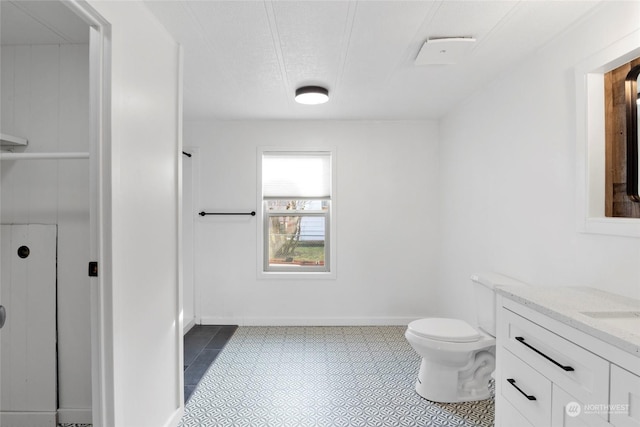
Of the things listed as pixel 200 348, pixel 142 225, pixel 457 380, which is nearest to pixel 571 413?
pixel 457 380

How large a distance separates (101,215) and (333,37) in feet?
4.84

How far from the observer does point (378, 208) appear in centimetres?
377

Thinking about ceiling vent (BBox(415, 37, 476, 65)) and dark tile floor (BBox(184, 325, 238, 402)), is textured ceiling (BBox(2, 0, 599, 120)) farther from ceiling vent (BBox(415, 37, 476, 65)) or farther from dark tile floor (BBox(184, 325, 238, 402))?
dark tile floor (BBox(184, 325, 238, 402))

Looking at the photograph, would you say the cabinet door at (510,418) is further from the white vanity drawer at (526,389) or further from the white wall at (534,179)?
the white wall at (534,179)

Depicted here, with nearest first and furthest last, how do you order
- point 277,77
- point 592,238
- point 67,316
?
1. point 592,238
2. point 67,316
3. point 277,77

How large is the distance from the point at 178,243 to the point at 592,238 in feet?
7.23

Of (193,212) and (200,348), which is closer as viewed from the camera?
(200,348)

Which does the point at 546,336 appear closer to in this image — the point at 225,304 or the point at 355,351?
the point at 355,351

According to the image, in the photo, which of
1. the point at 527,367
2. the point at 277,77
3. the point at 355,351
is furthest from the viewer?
the point at 355,351

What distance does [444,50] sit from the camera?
2010 millimetres

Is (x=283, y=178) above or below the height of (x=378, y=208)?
above

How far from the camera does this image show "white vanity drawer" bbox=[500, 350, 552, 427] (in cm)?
128

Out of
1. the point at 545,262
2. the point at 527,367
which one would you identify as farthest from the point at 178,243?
the point at 545,262

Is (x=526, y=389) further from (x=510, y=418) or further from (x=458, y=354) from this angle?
(x=458, y=354)
